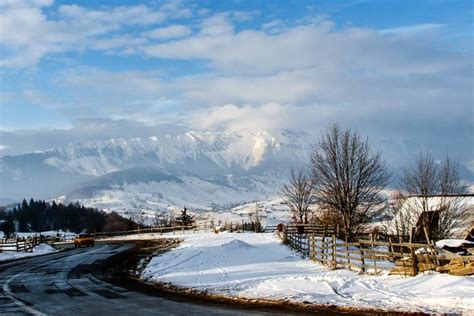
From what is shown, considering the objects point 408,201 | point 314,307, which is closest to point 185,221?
point 408,201

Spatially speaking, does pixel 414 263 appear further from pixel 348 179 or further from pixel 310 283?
pixel 348 179

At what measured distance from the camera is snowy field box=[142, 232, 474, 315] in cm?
1745

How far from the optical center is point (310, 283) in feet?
74.2

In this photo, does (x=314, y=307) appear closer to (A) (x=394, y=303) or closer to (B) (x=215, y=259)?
(A) (x=394, y=303)

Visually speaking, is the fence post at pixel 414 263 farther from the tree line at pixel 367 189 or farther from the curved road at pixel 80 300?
the tree line at pixel 367 189

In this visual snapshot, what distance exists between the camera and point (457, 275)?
2041cm

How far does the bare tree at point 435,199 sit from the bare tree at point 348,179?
470cm

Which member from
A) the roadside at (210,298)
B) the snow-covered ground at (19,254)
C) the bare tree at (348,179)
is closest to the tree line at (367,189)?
the bare tree at (348,179)

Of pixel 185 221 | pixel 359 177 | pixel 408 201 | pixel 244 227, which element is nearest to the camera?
pixel 359 177

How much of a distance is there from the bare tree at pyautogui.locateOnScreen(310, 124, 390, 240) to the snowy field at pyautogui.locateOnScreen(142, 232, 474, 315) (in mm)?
9439

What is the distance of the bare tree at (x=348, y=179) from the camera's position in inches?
1745

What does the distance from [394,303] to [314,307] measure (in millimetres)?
2475

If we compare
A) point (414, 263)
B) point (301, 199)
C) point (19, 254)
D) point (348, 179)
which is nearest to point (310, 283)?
point (414, 263)

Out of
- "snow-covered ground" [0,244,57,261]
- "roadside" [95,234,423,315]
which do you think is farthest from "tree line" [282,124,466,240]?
"snow-covered ground" [0,244,57,261]
